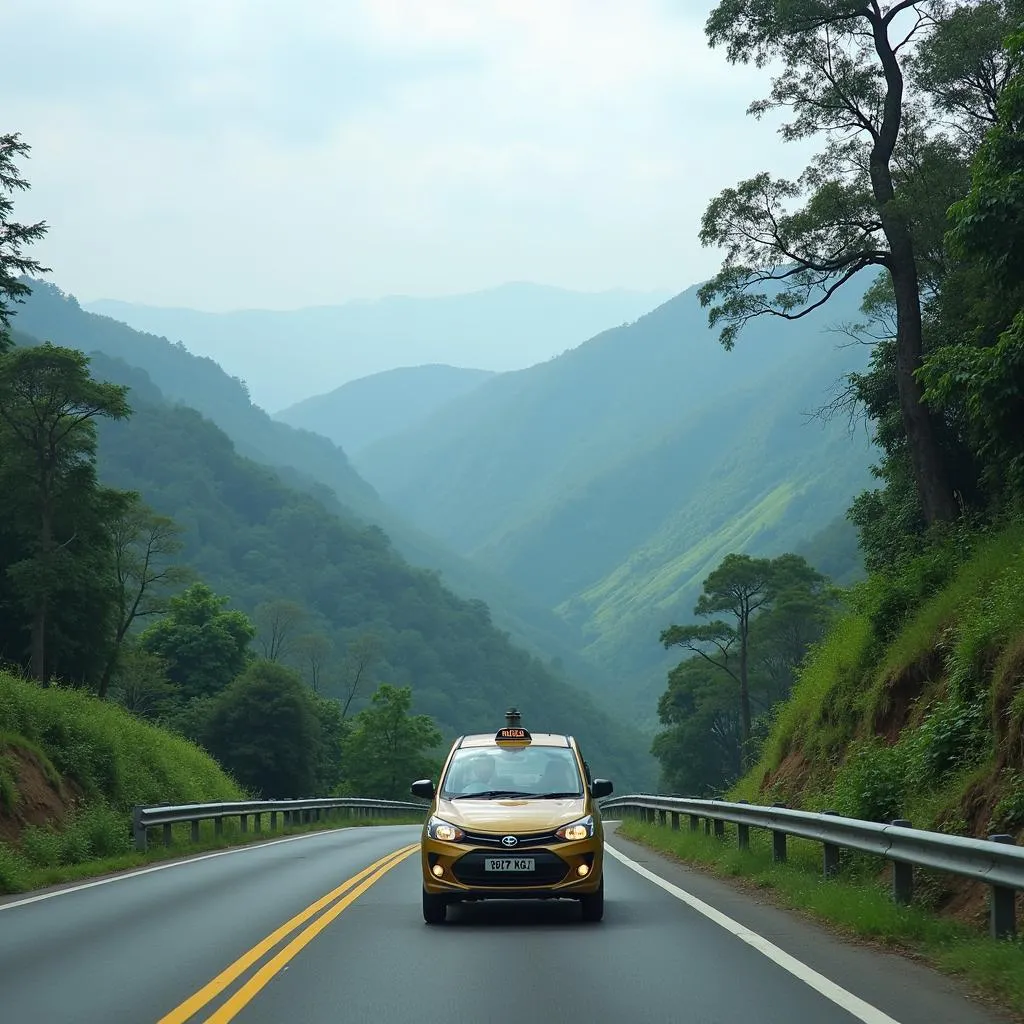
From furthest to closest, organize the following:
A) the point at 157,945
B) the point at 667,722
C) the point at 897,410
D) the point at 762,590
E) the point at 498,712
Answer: the point at 498,712, the point at 667,722, the point at 762,590, the point at 897,410, the point at 157,945

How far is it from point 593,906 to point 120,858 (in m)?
10.2

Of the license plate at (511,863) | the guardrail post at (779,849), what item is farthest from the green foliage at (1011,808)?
the license plate at (511,863)

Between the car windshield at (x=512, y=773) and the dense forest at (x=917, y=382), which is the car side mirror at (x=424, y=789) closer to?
the car windshield at (x=512, y=773)

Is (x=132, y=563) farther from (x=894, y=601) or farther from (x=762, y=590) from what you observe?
(x=894, y=601)

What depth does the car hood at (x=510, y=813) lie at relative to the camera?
38.6 feet

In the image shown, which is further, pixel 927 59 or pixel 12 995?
pixel 927 59

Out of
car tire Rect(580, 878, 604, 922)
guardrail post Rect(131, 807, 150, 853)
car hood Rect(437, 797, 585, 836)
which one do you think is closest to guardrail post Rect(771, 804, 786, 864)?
car hood Rect(437, 797, 585, 836)

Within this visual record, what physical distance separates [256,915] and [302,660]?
128 metres

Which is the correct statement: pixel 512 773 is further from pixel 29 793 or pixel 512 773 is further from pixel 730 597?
pixel 730 597

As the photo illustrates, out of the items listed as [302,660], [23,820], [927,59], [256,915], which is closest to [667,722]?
[302,660]

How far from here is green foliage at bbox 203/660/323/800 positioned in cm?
7900

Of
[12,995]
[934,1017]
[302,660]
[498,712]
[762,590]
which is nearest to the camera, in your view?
[934,1017]

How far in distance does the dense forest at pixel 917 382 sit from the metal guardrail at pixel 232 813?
31.4 feet

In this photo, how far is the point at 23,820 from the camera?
20.7 m
